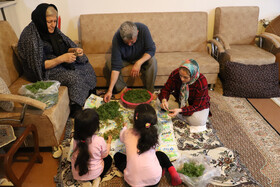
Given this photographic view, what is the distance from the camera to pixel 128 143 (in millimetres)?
1641

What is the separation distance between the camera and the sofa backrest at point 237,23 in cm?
330

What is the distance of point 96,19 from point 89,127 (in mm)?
2125

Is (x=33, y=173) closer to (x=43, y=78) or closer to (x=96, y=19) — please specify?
(x=43, y=78)

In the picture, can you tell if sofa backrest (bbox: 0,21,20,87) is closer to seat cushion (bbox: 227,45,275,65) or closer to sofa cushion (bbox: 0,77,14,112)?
sofa cushion (bbox: 0,77,14,112)

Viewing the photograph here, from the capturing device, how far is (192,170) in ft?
5.93

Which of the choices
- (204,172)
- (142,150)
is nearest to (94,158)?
(142,150)

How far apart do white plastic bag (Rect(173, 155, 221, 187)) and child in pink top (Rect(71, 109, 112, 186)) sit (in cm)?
66

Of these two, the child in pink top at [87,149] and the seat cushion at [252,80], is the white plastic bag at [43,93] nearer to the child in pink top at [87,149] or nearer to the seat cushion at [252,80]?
the child in pink top at [87,149]

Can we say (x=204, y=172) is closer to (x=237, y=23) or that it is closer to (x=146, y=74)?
(x=146, y=74)

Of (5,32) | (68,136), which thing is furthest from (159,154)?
(5,32)

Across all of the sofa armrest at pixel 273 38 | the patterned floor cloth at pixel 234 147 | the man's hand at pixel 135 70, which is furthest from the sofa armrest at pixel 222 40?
the man's hand at pixel 135 70

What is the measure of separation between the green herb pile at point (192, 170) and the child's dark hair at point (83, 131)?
2.62 feet

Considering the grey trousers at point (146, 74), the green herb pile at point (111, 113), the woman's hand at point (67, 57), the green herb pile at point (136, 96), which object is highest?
the woman's hand at point (67, 57)

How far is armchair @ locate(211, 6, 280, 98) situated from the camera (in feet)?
9.39
